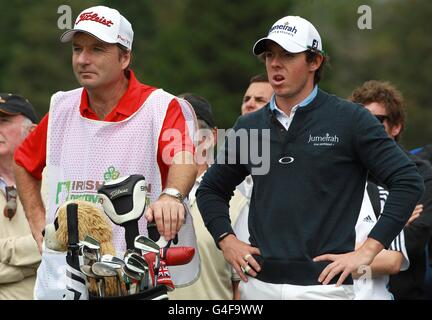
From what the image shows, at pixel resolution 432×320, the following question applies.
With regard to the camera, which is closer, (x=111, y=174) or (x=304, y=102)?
(x=304, y=102)

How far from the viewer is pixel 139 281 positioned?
5129 mm

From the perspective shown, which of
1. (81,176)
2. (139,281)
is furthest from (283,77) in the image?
(139,281)

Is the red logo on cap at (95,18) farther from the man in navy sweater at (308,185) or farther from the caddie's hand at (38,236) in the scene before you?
the caddie's hand at (38,236)

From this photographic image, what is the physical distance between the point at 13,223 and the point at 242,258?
2915 mm

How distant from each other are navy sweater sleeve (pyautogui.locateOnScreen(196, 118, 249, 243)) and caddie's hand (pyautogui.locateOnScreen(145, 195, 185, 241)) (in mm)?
969

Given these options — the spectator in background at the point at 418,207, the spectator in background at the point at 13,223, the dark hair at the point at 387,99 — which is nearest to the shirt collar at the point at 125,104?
the spectator in background at the point at 13,223

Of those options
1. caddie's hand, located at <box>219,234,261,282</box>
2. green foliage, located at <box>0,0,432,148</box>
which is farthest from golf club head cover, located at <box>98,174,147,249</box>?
green foliage, located at <box>0,0,432,148</box>

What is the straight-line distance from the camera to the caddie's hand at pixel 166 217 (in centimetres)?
548

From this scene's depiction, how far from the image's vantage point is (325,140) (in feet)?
20.2

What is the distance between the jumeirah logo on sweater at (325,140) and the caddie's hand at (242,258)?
0.71 metres

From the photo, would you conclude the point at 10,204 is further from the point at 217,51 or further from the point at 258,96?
the point at 217,51

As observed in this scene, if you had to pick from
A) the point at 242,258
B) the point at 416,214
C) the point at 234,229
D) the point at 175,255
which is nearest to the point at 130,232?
the point at 175,255
